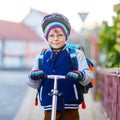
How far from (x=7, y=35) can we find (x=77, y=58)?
45.0 meters

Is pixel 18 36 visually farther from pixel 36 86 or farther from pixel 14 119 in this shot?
pixel 36 86

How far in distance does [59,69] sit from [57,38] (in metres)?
0.29

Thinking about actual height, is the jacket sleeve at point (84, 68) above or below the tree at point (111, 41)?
below

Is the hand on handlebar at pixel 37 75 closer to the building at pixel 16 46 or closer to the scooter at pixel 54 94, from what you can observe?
the scooter at pixel 54 94

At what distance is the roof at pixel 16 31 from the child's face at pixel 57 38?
4222 centimetres

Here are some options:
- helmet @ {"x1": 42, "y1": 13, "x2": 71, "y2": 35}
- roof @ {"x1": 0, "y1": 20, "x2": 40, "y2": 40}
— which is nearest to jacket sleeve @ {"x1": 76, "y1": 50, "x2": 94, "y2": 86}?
helmet @ {"x1": 42, "y1": 13, "x2": 71, "y2": 35}

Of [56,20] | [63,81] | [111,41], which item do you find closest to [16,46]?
[111,41]

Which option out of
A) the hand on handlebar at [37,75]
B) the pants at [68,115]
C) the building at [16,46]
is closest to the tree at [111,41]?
the pants at [68,115]

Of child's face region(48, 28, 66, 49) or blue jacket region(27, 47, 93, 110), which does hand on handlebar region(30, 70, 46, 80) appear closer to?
blue jacket region(27, 47, 93, 110)

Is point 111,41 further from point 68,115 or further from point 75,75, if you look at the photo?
point 75,75

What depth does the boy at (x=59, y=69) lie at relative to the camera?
427 cm

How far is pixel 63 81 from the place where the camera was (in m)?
4.27

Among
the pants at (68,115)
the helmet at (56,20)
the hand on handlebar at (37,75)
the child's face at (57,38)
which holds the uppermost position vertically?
the helmet at (56,20)

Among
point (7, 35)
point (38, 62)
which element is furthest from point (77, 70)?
A: point (7, 35)
